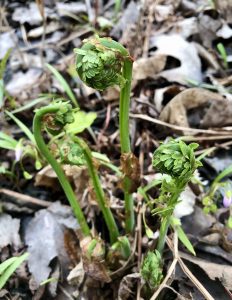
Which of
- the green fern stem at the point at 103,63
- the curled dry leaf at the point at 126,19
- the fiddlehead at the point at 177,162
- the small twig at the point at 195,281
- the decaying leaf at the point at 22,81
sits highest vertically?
the green fern stem at the point at 103,63

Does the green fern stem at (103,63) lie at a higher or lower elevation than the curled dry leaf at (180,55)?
higher

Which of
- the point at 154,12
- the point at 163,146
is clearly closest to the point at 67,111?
the point at 163,146

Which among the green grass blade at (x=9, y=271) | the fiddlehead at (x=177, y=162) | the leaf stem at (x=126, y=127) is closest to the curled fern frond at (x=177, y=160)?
the fiddlehead at (x=177, y=162)

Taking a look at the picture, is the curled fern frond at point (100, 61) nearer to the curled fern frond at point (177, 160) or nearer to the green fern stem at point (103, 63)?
the green fern stem at point (103, 63)

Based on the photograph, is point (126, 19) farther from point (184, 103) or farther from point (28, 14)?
point (184, 103)

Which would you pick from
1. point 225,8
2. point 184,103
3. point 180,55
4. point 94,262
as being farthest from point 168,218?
point 225,8

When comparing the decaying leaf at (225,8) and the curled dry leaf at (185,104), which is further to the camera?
the decaying leaf at (225,8)

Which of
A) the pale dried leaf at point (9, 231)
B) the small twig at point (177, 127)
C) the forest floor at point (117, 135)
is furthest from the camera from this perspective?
the small twig at point (177, 127)

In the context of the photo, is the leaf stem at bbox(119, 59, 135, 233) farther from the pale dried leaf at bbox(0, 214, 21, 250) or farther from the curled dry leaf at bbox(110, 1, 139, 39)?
the curled dry leaf at bbox(110, 1, 139, 39)
